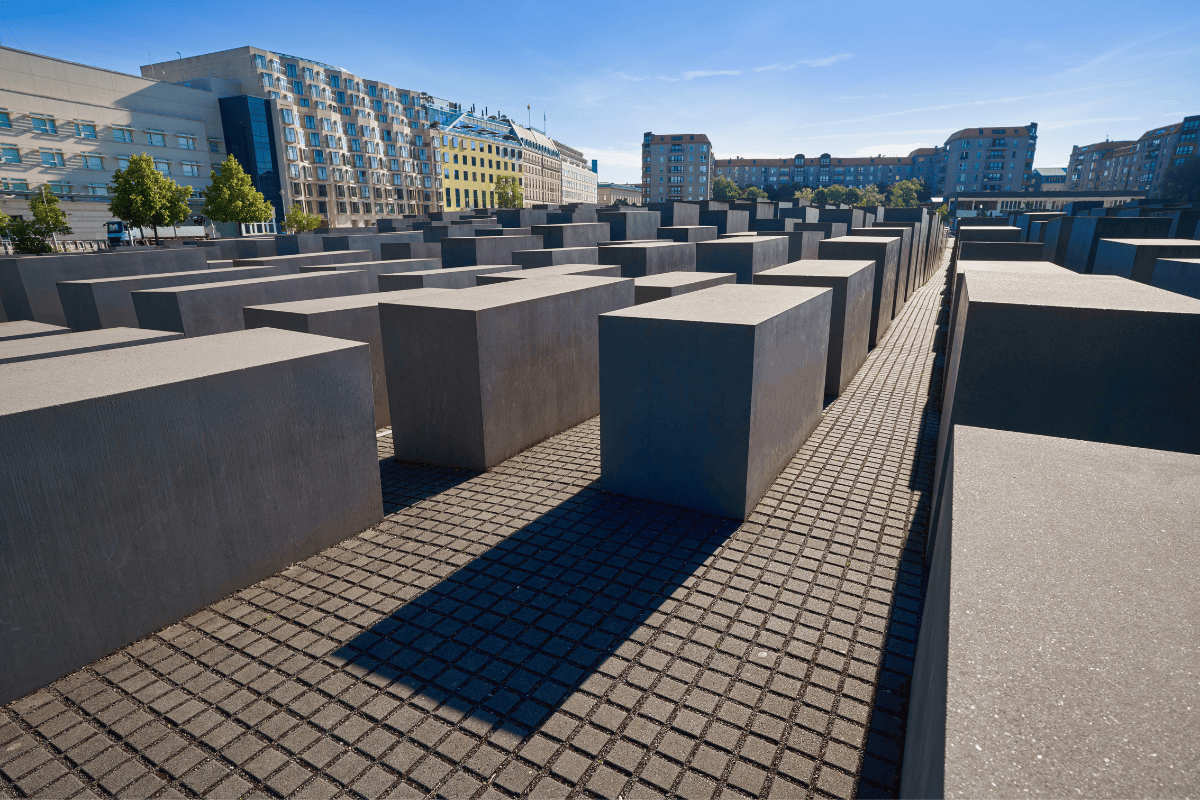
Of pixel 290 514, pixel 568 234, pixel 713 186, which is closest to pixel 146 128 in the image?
pixel 568 234

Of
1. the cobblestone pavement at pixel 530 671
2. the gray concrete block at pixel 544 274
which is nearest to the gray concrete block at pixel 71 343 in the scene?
the cobblestone pavement at pixel 530 671

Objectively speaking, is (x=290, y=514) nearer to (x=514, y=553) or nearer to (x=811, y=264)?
(x=514, y=553)

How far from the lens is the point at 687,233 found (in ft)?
73.8

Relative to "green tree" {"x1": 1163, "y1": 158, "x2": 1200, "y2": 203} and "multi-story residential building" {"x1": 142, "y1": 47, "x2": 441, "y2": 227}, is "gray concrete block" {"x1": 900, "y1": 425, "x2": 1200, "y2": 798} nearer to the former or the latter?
"multi-story residential building" {"x1": 142, "y1": 47, "x2": 441, "y2": 227}

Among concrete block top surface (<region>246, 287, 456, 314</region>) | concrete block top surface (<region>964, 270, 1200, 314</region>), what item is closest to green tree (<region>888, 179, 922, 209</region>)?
concrete block top surface (<region>964, 270, 1200, 314</region>)

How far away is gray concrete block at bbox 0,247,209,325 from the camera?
1390 cm

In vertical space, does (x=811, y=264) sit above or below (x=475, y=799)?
above

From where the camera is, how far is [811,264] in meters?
12.2

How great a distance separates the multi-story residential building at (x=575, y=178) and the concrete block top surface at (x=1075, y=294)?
125452mm

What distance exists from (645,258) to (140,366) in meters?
10.5

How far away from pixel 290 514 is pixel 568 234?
50.8 ft

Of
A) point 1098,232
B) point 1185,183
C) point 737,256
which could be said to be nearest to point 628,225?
point 737,256

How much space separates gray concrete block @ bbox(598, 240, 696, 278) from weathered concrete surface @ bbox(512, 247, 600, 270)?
1.41ft

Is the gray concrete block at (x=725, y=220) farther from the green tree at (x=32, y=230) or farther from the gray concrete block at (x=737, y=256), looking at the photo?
the green tree at (x=32, y=230)
